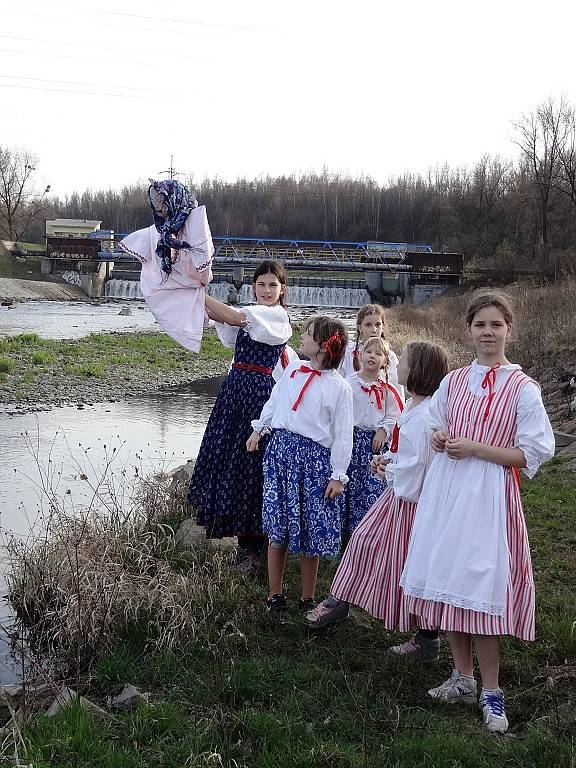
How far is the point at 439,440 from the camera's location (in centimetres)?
358

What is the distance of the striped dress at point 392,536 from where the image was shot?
391 centimetres

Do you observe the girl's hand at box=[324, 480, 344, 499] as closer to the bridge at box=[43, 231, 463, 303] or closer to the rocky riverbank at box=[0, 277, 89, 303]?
the rocky riverbank at box=[0, 277, 89, 303]

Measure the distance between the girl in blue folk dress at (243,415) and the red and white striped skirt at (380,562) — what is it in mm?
913

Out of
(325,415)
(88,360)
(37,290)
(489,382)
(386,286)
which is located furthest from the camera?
(386,286)

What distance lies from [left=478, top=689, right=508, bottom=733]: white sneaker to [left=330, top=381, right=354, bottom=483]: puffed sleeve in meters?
1.29

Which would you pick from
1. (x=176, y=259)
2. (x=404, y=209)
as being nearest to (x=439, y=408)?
(x=176, y=259)

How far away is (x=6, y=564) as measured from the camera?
18.8 ft

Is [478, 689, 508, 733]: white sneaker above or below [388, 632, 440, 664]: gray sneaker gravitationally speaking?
above

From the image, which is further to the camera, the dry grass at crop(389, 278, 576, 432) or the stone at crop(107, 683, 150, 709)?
the dry grass at crop(389, 278, 576, 432)

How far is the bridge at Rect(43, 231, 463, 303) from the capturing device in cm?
4588

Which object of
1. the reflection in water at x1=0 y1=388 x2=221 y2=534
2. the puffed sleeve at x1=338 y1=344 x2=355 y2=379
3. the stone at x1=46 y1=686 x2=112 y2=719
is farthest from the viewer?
the reflection in water at x1=0 y1=388 x2=221 y2=534

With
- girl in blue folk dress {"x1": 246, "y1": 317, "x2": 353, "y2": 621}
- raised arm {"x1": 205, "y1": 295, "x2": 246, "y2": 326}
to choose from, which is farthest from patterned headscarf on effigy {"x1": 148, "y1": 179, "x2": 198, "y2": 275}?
girl in blue folk dress {"x1": 246, "y1": 317, "x2": 353, "y2": 621}

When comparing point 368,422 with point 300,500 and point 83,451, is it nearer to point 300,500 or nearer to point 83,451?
point 300,500

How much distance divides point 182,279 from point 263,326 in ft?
1.83
